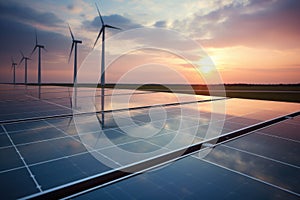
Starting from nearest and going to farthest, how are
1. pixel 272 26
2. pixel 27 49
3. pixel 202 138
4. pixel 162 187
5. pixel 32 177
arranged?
1. pixel 162 187
2. pixel 32 177
3. pixel 202 138
4. pixel 272 26
5. pixel 27 49

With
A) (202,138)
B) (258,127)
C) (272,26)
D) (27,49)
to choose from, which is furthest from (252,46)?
(27,49)

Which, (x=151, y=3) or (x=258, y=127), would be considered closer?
(x=258, y=127)

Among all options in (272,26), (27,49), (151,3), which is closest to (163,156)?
(151,3)

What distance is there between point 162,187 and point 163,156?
4.14ft

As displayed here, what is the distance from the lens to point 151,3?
16.4 metres

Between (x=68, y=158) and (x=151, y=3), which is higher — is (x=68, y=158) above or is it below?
below

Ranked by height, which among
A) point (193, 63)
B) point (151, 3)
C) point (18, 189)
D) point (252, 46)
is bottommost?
point (18, 189)

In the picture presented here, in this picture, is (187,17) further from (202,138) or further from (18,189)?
(18,189)

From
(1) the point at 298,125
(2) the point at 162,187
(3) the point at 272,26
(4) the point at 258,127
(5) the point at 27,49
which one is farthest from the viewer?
(5) the point at 27,49

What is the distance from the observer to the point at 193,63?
54.6 feet

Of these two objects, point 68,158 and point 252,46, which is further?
point 252,46

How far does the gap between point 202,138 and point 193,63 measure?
38.4 feet

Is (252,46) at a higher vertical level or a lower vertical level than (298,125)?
higher

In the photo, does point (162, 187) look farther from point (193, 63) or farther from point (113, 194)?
point (193, 63)
